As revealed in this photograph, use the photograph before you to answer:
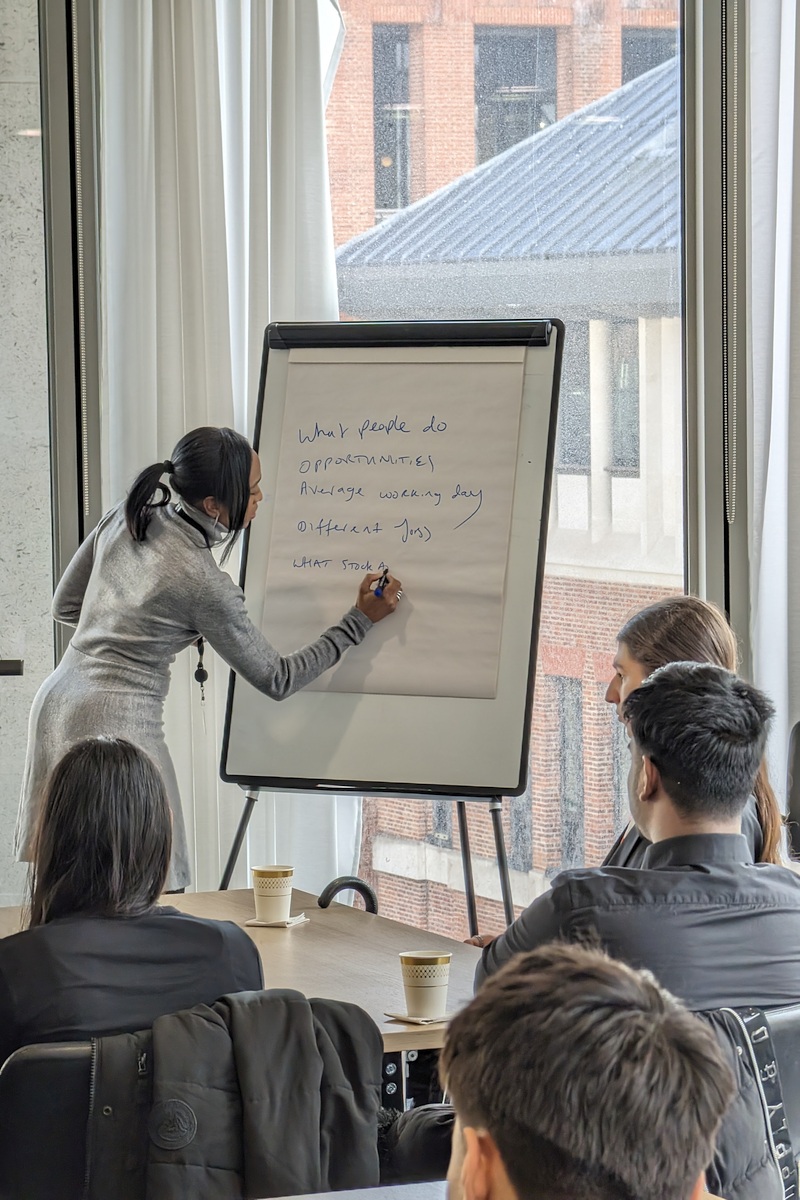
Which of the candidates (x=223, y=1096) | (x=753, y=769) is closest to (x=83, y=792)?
(x=223, y=1096)

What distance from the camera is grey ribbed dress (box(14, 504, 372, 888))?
2795 millimetres

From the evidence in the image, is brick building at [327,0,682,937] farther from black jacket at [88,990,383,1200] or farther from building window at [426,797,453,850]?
black jacket at [88,990,383,1200]

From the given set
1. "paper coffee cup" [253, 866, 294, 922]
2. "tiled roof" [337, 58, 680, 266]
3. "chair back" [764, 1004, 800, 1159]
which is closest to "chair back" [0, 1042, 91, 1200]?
"chair back" [764, 1004, 800, 1159]

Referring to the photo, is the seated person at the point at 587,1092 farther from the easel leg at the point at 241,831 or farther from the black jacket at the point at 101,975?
the easel leg at the point at 241,831

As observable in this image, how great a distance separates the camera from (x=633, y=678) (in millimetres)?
2191

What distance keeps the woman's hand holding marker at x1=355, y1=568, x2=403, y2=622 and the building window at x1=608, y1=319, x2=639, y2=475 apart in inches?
39.1

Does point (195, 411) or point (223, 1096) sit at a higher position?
point (195, 411)

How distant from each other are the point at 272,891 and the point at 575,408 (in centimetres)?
189

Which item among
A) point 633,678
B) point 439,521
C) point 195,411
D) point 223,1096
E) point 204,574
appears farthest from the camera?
point 195,411

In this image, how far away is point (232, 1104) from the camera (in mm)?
1450

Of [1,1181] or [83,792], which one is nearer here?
[1,1181]

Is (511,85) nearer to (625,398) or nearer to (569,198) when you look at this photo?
(569,198)

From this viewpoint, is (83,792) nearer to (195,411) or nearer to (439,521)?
(439,521)

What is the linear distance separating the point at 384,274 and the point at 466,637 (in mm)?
1296
